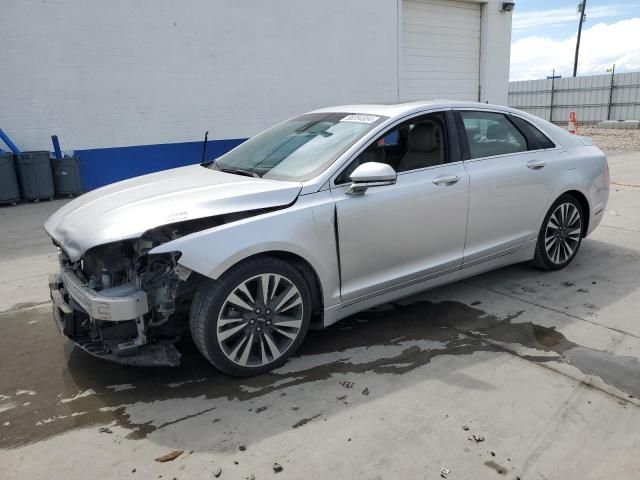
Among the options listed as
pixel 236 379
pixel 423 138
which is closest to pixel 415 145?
pixel 423 138

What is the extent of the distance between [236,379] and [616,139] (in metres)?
19.9

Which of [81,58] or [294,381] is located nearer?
[294,381]

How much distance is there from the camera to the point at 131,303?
111 inches

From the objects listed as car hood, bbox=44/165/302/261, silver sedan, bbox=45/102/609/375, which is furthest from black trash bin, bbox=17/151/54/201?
car hood, bbox=44/165/302/261

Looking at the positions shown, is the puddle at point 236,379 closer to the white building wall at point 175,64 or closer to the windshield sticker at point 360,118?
the windshield sticker at point 360,118

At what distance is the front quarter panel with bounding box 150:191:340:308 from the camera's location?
9.39 feet

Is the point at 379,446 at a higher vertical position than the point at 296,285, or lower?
lower

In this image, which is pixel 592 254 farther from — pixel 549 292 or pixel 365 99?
pixel 365 99

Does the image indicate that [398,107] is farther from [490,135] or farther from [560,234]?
[560,234]

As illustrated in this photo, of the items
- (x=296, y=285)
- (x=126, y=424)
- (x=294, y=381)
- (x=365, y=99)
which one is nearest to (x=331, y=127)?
(x=296, y=285)

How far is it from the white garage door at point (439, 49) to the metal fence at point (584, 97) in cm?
1612

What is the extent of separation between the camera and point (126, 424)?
2801 millimetres

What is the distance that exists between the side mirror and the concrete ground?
1.10 meters

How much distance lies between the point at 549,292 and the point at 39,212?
7.40 m
